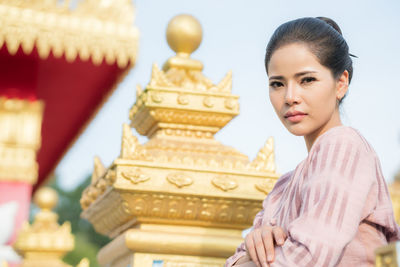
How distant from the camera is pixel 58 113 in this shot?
8281 millimetres

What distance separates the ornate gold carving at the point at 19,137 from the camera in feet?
24.4

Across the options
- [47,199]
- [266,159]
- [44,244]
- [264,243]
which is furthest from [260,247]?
[47,199]

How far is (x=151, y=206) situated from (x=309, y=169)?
856 mm

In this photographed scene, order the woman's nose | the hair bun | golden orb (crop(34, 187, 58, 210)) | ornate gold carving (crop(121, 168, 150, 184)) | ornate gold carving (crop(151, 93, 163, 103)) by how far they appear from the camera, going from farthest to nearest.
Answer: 1. golden orb (crop(34, 187, 58, 210))
2. ornate gold carving (crop(151, 93, 163, 103))
3. ornate gold carving (crop(121, 168, 150, 184))
4. the hair bun
5. the woman's nose

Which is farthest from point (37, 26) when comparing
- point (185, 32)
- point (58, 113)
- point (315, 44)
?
point (315, 44)

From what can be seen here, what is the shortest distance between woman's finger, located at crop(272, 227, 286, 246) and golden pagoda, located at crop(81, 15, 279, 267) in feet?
2.52

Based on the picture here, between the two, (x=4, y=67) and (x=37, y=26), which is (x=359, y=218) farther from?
(x=4, y=67)

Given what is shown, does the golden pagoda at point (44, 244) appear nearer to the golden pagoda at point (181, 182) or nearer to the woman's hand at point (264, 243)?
the golden pagoda at point (181, 182)

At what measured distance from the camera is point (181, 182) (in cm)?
213

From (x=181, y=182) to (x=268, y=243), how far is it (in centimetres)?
78

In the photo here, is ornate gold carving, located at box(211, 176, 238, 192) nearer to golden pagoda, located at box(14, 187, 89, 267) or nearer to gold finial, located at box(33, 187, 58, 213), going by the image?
golden pagoda, located at box(14, 187, 89, 267)

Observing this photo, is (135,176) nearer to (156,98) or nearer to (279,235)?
(156,98)

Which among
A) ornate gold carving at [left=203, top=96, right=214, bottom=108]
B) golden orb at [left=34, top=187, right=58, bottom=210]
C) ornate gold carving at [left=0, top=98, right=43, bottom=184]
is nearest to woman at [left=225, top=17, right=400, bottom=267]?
ornate gold carving at [left=203, top=96, right=214, bottom=108]

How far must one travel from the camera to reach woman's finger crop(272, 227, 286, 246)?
135 cm
